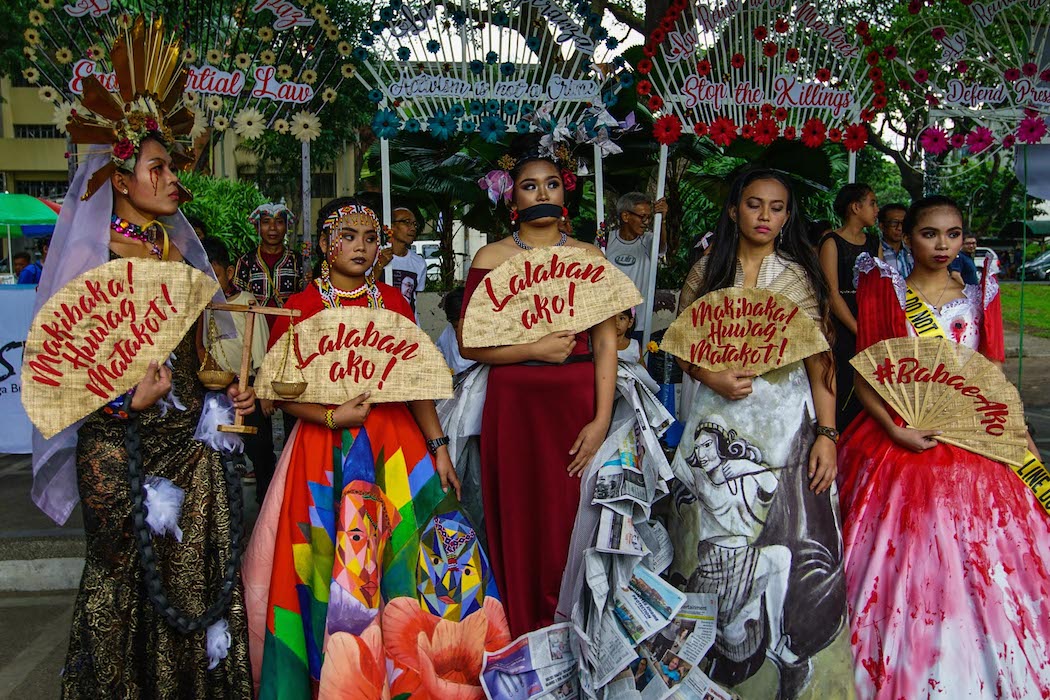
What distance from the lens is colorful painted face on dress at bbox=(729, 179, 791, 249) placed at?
9.77 ft

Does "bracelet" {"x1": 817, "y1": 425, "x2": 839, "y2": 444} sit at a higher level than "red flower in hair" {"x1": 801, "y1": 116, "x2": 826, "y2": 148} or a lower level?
lower

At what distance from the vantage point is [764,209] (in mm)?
2977

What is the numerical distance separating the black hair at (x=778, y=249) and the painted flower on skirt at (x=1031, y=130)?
3.13 m

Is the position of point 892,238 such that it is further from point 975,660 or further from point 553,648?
point 553,648

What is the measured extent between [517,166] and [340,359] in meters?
0.95

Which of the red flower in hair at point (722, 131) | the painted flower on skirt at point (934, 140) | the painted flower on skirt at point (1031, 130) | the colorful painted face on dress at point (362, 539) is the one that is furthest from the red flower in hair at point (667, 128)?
the colorful painted face on dress at point (362, 539)

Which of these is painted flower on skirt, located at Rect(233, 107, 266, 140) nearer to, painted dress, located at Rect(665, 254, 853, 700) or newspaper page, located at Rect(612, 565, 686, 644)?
painted dress, located at Rect(665, 254, 853, 700)

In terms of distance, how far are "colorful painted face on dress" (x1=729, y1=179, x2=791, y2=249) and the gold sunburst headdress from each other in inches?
75.4

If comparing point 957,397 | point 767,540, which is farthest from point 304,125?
point 957,397

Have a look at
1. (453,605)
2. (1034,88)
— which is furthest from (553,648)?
(1034,88)

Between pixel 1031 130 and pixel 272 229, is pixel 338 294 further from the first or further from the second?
pixel 1031 130

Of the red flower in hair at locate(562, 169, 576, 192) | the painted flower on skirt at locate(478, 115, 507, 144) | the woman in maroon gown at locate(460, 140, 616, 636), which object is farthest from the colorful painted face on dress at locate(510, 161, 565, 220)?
the painted flower on skirt at locate(478, 115, 507, 144)

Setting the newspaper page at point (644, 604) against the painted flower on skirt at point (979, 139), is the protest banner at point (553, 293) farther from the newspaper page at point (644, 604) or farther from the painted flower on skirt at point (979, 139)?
the painted flower on skirt at point (979, 139)

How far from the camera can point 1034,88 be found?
18.2ft
